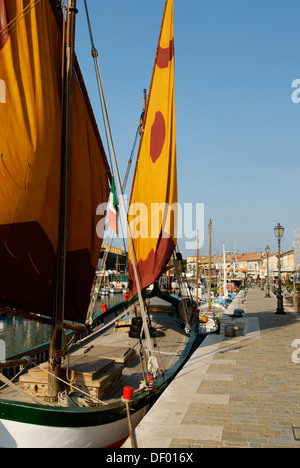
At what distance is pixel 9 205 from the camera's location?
5.79 metres

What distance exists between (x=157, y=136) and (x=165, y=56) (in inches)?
110

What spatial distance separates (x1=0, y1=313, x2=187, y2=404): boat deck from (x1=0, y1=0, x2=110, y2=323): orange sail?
1.15 metres

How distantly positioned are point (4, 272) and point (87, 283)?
184 cm

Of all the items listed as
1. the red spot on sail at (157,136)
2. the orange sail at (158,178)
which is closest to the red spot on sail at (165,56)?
the orange sail at (158,178)

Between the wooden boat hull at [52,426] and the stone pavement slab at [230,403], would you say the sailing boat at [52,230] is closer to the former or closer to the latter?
the wooden boat hull at [52,426]

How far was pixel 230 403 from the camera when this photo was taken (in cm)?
662

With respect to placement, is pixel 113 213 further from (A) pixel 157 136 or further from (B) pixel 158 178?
(A) pixel 157 136

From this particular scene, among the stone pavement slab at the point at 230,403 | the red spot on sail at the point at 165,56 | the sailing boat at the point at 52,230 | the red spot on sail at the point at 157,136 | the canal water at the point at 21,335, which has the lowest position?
the canal water at the point at 21,335

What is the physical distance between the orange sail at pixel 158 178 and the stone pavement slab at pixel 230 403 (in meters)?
2.89

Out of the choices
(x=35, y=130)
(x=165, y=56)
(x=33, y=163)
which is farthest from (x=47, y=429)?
(x=165, y=56)

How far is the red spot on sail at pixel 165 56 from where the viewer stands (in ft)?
37.9

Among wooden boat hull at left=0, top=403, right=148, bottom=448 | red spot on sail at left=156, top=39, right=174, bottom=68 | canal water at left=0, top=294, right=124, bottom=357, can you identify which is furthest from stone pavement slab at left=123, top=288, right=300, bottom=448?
canal water at left=0, top=294, right=124, bottom=357

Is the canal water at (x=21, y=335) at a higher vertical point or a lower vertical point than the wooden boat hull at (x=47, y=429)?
lower
